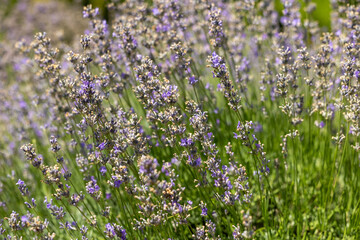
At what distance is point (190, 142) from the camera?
2.29m

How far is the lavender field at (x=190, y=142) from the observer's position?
93.3 inches

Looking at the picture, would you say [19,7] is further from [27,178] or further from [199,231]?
[199,231]

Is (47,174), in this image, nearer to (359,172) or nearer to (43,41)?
(43,41)

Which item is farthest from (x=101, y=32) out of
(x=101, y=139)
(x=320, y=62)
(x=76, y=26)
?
(x=76, y=26)

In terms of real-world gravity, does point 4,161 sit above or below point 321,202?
above

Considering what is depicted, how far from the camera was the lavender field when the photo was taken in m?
2.37

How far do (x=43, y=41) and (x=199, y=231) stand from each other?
85.5 inches

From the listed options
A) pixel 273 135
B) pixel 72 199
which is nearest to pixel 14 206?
pixel 72 199

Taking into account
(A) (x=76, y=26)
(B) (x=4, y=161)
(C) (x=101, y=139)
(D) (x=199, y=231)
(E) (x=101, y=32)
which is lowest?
(D) (x=199, y=231)

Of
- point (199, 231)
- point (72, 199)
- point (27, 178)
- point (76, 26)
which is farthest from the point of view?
point (76, 26)

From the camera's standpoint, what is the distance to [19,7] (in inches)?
510

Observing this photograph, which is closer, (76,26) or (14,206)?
(14,206)

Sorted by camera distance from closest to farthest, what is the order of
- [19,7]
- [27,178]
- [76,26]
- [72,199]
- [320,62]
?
[72,199], [320,62], [27,178], [76,26], [19,7]

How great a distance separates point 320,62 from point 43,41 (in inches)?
94.8
